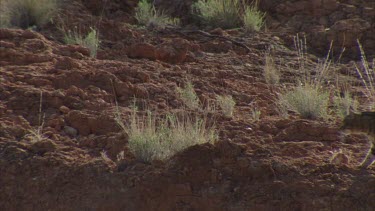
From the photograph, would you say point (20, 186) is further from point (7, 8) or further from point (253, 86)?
point (7, 8)

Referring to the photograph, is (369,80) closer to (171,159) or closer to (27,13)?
(171,159)

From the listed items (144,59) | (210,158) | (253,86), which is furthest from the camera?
(144,59)

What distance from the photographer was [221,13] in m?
10.3

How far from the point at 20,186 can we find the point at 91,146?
74 centimetres

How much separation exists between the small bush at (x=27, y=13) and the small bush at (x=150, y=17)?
1.15 metres

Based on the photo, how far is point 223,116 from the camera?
22.3 feet

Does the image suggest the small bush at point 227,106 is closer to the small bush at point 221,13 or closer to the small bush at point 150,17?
the small bush at point 150,17

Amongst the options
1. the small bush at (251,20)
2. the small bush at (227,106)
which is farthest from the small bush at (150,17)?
the small bush at (227,106)

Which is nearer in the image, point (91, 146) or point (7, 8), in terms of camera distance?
point (91, 146)

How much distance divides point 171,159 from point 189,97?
147 cm

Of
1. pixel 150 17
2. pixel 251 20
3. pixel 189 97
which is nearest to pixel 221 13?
pixel 251 20

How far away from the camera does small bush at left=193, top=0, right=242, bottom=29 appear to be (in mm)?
10289

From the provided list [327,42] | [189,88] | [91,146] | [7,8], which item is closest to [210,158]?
[91,146]

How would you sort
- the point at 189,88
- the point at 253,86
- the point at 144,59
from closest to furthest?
1. the point at 189,88
2. the point at 253,86
3. the point at 144,59
